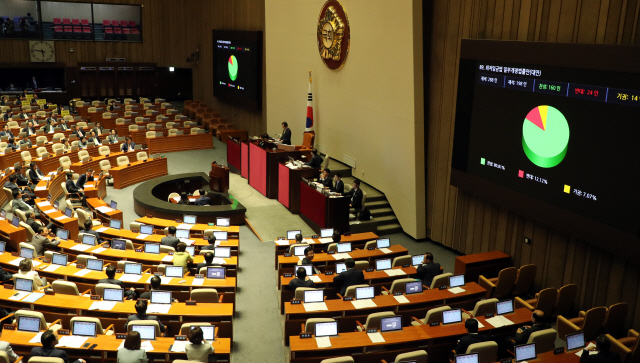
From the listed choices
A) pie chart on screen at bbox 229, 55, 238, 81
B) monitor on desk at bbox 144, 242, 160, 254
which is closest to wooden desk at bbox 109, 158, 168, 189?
pie chart on screen at bbox 229, 55, 238, 81

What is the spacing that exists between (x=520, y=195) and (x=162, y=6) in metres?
22.1

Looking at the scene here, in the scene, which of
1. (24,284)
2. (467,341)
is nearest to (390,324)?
(467,341)

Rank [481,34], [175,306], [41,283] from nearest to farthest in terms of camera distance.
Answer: [175,306] < [41,283] < [481,34]

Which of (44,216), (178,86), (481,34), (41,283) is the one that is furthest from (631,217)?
(178,86)

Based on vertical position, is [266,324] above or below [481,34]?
below

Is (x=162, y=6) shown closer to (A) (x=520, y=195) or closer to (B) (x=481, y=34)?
(B) (x=481, y=34)

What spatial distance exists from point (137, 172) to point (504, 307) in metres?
12.0

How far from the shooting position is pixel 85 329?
6652 mm

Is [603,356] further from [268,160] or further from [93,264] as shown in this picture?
[268,160]

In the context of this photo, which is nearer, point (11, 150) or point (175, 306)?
point (175, 306)

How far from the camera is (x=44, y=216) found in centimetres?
1173

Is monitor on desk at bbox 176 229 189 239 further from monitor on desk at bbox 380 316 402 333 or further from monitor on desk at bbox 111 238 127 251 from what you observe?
monitor on desk at bbox 380 316 402 333

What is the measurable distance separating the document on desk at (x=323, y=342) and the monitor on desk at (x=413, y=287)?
196 cm

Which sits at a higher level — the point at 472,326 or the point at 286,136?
the point at 286,136
